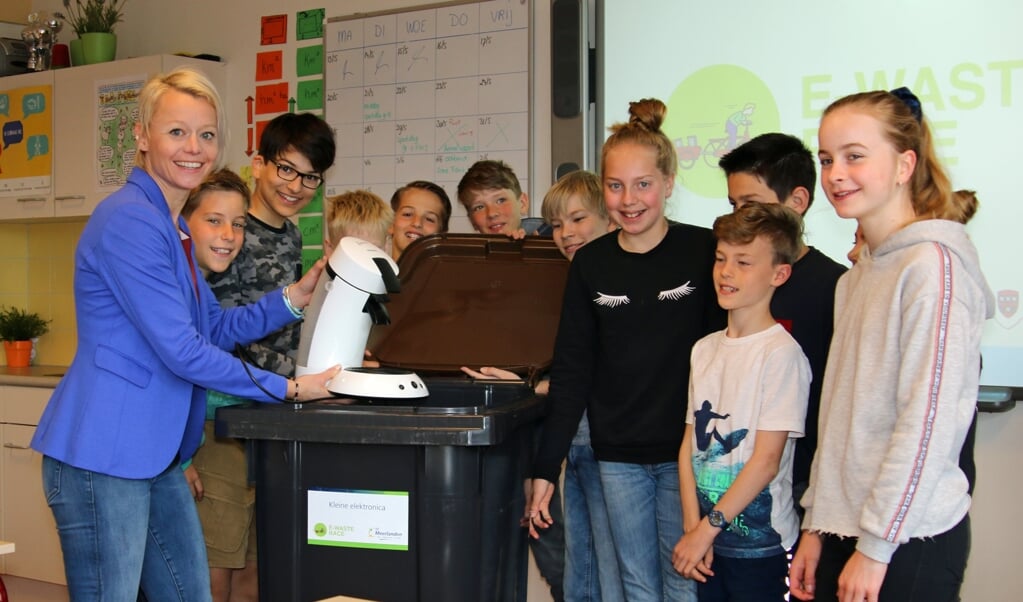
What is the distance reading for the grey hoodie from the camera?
50.4 inches

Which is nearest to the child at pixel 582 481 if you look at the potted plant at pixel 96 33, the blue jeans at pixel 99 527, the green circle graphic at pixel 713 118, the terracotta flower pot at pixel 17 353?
the blue jeans at pixel 99 527

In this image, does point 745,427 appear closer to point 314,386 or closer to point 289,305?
point 314,386

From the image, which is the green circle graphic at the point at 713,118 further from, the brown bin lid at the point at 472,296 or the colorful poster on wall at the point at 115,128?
the colorful poster on wall at the point at 115,128

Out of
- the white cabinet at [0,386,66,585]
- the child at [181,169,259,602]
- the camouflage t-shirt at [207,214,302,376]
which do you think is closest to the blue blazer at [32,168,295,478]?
the child at [181,169,259,602]

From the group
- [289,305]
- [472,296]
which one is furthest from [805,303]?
[289,305]

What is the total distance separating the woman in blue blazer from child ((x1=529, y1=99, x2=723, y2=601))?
0.58 m

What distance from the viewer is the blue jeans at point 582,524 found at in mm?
1953

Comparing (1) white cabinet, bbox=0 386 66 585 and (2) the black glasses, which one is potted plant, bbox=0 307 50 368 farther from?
(2) the black glasses

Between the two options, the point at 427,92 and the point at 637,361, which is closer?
the point at 637,361

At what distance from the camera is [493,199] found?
267 centimetres

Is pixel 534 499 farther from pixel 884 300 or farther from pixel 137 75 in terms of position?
pixel 137 75

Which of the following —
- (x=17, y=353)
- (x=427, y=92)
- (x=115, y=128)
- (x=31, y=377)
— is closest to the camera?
(x=427, y=92)

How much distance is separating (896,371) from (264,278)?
4.54 ft

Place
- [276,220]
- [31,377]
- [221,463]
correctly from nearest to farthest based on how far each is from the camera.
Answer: [221,463], [276,220], [31,377]
